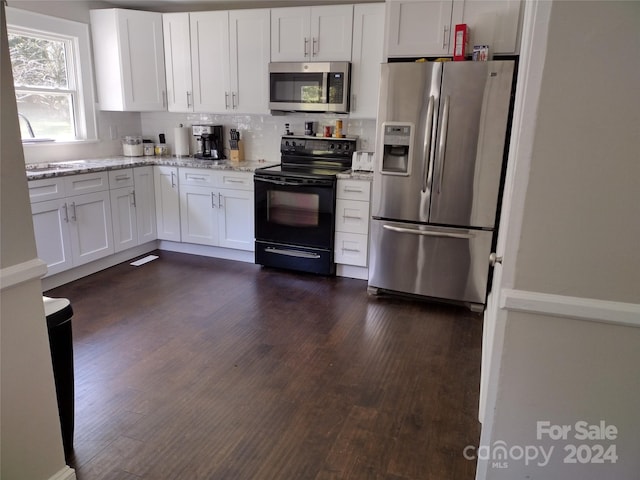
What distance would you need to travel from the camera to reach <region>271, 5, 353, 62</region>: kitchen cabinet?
388 cm

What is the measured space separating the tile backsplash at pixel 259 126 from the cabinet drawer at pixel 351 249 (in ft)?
3.04

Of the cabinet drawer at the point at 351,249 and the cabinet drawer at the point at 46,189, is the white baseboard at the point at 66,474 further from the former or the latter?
the cabinet drawer at the point at 351,249

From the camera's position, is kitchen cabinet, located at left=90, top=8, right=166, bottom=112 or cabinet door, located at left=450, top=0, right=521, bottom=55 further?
kitchen cabinet, located at left=90, top=8, right=166, bottom=112

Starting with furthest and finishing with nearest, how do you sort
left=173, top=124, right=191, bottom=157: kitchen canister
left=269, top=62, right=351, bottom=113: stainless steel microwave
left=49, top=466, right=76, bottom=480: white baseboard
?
left=173, top=124, right=191, bottom=157: kitchen canister
left=269, top=62, right=351, bottom=113: stainless steel microwave
left=49, top=466, right=76, bottom=480: white baseboard

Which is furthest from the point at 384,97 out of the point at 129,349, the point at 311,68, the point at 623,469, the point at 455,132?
the point at 623,469

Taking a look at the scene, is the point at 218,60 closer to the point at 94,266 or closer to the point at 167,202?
the point at 167,202

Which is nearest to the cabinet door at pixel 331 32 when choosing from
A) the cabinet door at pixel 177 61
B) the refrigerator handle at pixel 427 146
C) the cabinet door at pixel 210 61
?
the cabinet door at pixel 210 61

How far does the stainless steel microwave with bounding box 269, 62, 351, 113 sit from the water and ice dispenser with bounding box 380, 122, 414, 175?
0.78 meters

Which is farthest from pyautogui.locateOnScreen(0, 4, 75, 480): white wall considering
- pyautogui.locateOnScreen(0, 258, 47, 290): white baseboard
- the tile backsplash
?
the tile backsplash

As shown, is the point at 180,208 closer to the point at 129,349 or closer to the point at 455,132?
the point at 129,349

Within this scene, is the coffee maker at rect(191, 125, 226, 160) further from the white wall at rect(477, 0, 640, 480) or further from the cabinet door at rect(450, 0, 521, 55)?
the white wall at rect(477, 0, 640, 480)

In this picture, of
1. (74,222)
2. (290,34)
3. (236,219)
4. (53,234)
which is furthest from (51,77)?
(290,34)

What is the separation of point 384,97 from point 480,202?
3.41ft

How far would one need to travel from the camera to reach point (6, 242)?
4.59 feet
